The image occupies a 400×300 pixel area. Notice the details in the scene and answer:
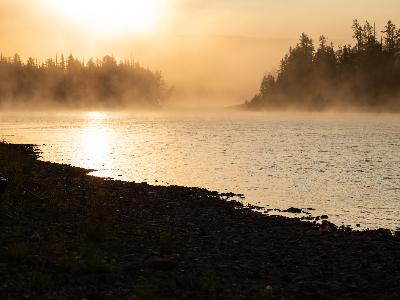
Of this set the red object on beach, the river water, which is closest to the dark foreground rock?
the red object on beach

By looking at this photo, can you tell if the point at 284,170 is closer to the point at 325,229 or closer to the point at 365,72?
the point at 325,229

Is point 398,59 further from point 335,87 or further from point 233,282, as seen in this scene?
point 233,282

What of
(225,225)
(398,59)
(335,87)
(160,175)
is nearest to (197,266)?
(225,225)

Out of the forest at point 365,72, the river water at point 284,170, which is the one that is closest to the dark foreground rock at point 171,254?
the river water at point 284,170

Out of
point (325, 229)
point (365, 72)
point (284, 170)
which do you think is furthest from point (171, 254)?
point (365, 72)

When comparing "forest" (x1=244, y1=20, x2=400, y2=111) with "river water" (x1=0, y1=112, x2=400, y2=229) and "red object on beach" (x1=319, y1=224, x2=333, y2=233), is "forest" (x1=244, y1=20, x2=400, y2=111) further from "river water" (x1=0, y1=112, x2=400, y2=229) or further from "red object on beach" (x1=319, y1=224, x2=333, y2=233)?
"red object on beach" (x1=319, y1=224, x2=333, y2=233)

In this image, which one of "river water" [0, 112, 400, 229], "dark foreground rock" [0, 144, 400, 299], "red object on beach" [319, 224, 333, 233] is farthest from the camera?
"river water" [0, 112, 400, 229]

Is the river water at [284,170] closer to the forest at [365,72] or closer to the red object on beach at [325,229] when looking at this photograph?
the red object on beach at [325,229]

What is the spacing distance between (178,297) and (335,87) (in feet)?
618

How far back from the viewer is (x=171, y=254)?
55.1 feet

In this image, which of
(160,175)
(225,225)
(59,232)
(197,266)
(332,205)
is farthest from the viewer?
(160,175)

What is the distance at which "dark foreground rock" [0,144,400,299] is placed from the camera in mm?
13461

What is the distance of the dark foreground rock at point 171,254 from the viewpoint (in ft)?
44.2

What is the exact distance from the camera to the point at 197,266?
51.5 feet
